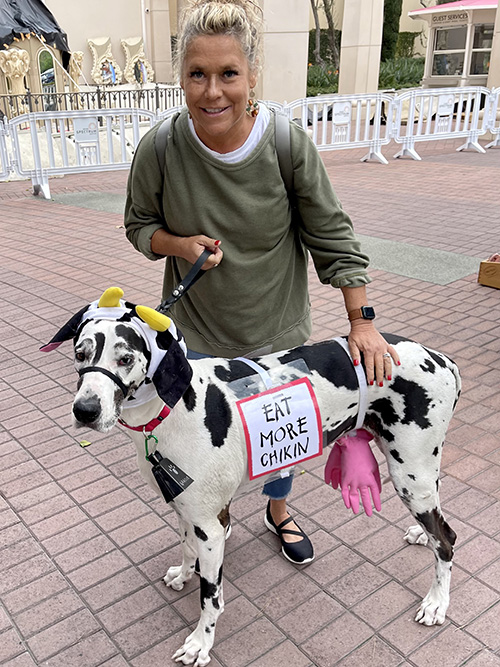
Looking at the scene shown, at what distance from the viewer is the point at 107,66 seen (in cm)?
2709

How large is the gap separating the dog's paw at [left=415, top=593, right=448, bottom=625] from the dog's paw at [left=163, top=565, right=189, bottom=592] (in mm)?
996

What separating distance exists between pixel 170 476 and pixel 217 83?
1312mm

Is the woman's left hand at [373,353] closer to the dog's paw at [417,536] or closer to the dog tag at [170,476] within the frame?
the dog tag at [170,476]

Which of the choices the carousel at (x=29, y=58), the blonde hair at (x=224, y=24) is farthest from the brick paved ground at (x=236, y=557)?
the carousel at (x=29, y=58)

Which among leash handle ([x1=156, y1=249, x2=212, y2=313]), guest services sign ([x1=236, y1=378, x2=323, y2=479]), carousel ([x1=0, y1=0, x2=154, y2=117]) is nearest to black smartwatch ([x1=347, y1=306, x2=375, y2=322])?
guest services sign ([x1=236, y1=378, x2=323, y2=479])

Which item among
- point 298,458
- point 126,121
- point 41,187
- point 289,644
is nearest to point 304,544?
point 289,644

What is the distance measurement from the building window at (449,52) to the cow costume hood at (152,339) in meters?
23.1

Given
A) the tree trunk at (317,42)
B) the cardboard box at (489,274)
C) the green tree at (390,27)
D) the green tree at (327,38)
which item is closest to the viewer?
the cardboard box at (489,274)

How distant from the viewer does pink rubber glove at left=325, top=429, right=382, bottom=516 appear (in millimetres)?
2562

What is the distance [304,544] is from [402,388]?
103cm

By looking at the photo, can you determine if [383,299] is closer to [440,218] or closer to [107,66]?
[440,218]

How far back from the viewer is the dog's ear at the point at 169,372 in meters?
2.05

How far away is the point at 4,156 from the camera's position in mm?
11250

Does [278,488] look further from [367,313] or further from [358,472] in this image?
[367,313]
